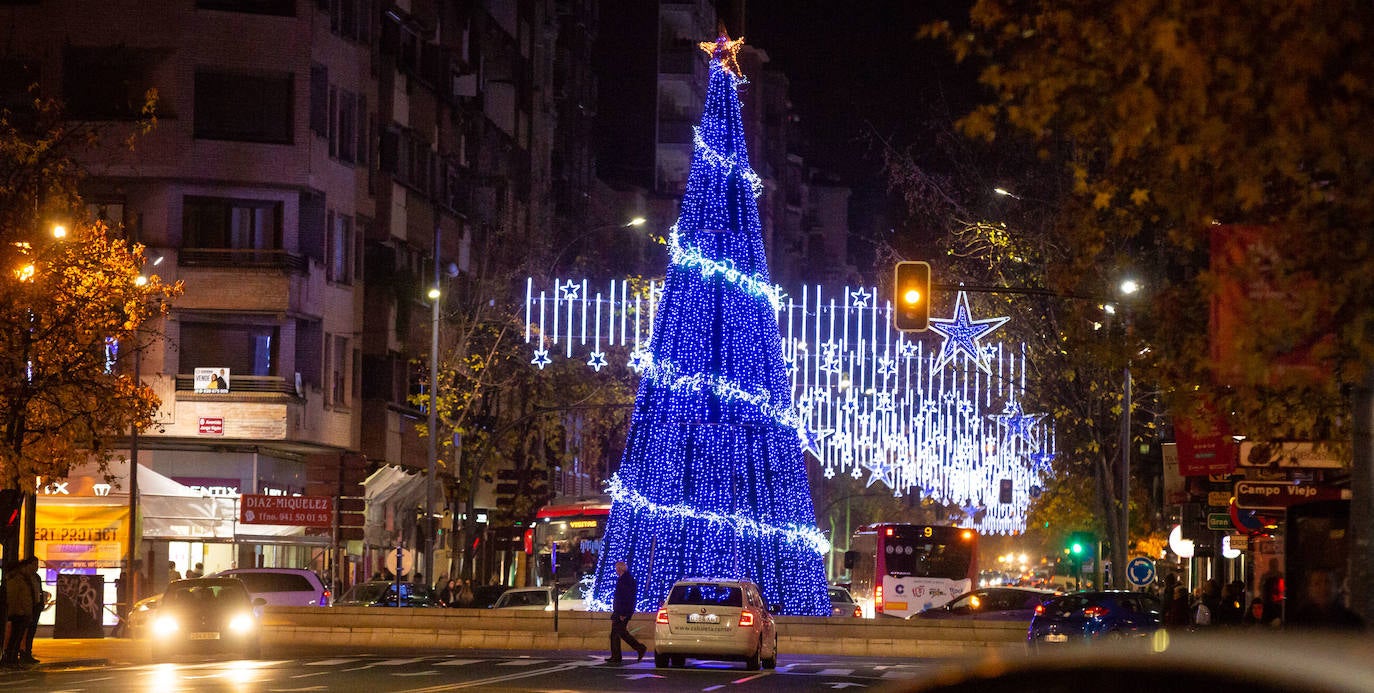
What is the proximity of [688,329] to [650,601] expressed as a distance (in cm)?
531

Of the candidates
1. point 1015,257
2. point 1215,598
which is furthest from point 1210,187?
point 1015,257

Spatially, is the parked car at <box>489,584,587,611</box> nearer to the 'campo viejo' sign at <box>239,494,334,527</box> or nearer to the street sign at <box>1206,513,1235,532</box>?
the 'campo viejo' sign at <box>239,494,334,527</box>

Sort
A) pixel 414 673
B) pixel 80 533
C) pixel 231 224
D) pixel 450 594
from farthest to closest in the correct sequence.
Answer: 1. pixel 450 594
2. pixel 231 224
3. pixel 80 533
4. pixel 414 673

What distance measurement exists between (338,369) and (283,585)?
13.5 metres

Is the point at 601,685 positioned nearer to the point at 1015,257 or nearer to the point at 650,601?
the point at 650,601

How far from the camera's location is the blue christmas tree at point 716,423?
38.5 m

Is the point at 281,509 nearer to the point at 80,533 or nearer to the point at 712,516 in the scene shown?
the point at 80,533

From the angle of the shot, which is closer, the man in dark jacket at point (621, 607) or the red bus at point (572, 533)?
the man in dark jacket at point (621, 607)

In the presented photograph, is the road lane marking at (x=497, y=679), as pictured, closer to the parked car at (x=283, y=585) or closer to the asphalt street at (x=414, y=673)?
the asphalt street at (x=414, y=673)

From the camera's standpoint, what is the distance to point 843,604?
53.6 m

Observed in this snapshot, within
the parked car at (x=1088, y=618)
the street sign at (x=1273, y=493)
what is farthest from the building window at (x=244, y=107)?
the street sign at (x=1273, y=493)

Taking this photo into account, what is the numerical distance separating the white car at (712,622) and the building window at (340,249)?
68.2 ft

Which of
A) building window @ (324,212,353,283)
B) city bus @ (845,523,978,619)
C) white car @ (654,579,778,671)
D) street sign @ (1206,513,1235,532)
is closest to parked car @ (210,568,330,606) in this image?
white car @ (654,579,778,671)

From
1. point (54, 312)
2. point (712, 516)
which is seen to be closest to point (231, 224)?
point (54, 312)
